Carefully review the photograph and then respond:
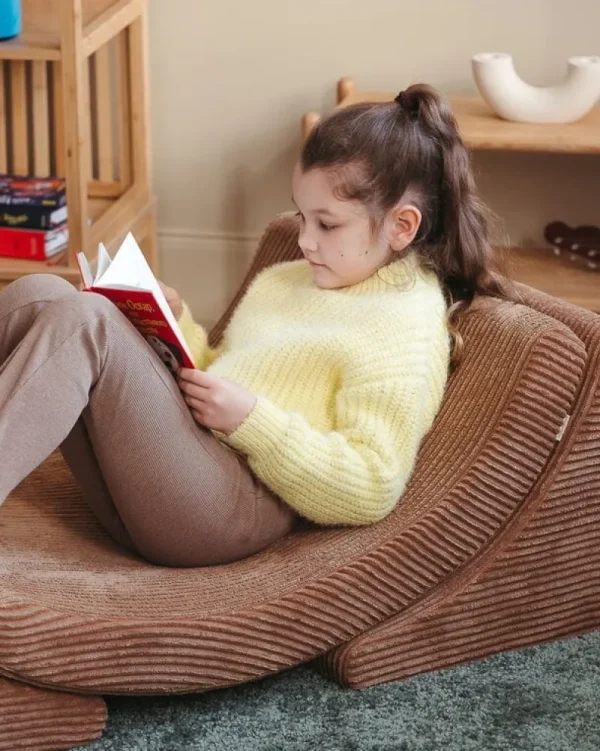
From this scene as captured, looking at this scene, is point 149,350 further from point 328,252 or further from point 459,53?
point 459,53

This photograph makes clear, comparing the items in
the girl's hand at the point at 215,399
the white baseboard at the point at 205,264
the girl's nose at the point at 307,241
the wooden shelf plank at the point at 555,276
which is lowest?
the white baseboard at the point at 205,264

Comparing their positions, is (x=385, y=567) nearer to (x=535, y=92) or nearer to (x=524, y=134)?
(x=524, y=134)

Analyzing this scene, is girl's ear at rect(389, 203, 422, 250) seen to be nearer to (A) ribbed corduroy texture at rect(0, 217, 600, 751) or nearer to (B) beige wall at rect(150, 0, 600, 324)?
(A) ribbed corduroy texture at rect(0, 217, 600, 751)

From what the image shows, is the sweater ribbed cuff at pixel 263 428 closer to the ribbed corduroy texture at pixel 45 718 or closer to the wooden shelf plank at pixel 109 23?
the ribbed corduroy texture at pixel 45 718

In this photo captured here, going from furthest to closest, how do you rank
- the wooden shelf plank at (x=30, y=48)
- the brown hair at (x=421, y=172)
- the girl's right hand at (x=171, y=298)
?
the wooden shelf plank at (x=30, y=48) → the girl's right hand at (x=171, y=298) → the brown hair at (x=421, y=172)

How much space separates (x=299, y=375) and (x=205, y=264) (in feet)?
4.88

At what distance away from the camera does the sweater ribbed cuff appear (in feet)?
5.19

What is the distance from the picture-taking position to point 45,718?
149 cm

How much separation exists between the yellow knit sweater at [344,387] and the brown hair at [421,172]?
0.05 m

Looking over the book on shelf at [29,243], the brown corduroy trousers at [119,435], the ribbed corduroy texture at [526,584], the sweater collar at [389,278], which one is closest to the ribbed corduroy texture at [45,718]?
the brown corduroy trousers at [119,435]

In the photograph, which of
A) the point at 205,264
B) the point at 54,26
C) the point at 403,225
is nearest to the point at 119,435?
the point at 403,225

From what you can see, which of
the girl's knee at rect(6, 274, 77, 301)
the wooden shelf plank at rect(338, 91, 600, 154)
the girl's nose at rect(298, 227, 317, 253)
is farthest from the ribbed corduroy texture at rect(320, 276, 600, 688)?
the wooden shelf plank at rect(338, 91, 600, 154)

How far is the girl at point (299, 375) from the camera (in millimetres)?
1502

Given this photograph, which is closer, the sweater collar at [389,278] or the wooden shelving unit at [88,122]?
the sweater collar at [389,278]
